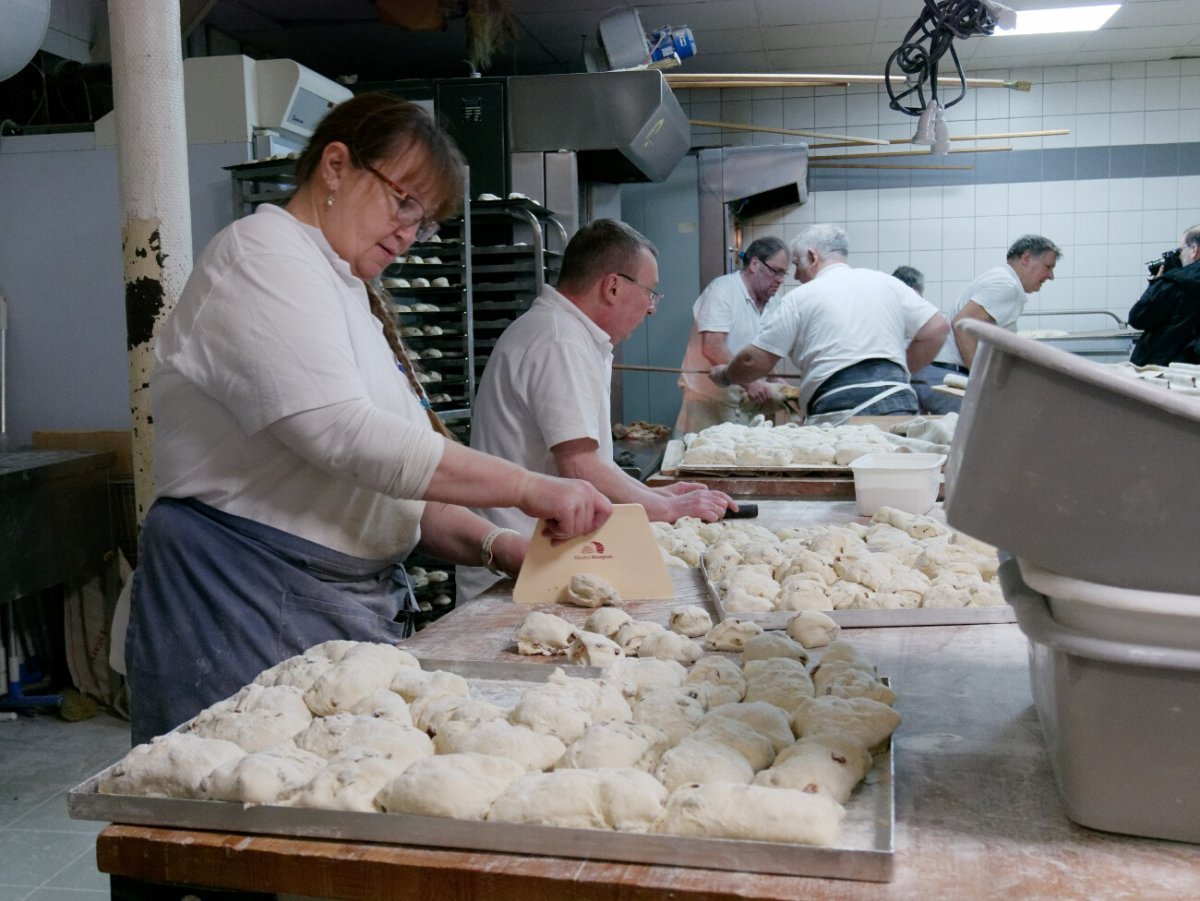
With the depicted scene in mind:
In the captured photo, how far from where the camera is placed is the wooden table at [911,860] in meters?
0.91

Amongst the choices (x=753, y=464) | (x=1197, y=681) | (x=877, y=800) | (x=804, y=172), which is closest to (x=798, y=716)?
(x=877, y=800)

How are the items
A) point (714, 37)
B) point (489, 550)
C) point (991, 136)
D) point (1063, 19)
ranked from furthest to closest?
1. point (991, 136)
2. point (714, 37)
3. point (1063, 19)
4. point (489, 550)

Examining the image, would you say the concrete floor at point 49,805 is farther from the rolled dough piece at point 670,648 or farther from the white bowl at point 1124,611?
the white bowl at point 1124,611

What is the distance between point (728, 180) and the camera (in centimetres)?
741

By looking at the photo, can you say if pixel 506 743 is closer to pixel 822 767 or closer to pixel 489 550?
pixel 822 767

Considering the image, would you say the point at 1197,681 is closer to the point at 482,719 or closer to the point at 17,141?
the point at 482,719

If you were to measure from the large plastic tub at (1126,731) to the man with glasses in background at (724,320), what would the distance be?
531 centimetres

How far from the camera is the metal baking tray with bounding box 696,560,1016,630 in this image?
67.4 inches

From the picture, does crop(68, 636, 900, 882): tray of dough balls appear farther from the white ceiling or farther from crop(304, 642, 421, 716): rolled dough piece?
the white ceiling

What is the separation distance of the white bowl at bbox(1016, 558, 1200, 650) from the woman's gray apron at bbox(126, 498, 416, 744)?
1.22m

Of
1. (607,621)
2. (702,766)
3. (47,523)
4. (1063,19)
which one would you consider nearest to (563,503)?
(607,621)

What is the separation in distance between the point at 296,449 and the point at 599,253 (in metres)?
1.41

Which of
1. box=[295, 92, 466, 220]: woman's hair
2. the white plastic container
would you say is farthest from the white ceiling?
box=[295, 92, 466, 220]: woman's hair

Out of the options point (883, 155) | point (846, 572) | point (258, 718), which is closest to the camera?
point (258, 718)
